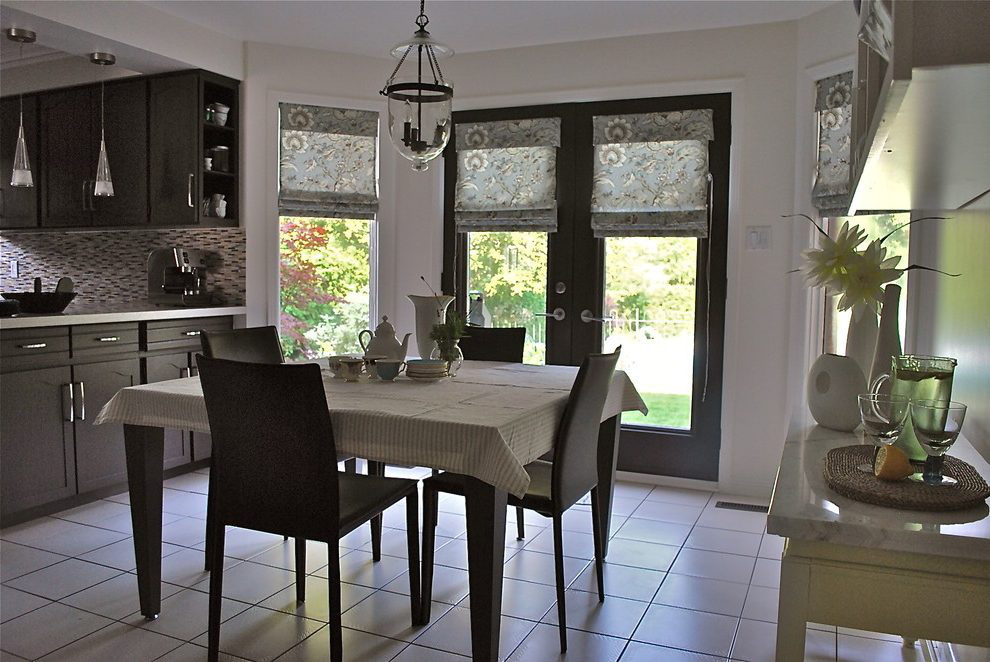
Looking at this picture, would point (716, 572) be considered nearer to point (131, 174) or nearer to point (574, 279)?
point (574, 279)

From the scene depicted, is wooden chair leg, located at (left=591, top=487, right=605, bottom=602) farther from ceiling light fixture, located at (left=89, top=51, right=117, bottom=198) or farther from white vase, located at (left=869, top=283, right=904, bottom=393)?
ceiling light fixture, located at (left=89, top=51, right=117, bottom=198)

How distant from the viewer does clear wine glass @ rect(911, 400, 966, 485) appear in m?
1.38

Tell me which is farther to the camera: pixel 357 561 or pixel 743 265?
pixel 743 265

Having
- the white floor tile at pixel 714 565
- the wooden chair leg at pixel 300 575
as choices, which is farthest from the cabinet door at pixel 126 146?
the white floor tile at pixel 714 565

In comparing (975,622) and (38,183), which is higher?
(38,183)

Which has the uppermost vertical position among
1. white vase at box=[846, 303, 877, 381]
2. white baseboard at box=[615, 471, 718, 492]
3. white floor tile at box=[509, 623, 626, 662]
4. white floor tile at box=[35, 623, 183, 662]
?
white vase at box=[846, 303, 877, 381]

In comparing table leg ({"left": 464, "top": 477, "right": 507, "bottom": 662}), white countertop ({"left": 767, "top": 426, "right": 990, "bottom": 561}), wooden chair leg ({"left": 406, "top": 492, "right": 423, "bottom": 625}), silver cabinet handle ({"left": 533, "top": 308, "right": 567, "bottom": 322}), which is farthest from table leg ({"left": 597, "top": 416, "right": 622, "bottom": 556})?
white countertop ({"left": 767, "top": 426, "right": 990, "bottom": 561})

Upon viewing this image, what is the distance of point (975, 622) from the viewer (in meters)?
1.16

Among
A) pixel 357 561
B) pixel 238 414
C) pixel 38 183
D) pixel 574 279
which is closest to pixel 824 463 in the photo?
pixel 238 414

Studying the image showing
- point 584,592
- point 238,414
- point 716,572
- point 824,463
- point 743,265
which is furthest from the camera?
point 743,265

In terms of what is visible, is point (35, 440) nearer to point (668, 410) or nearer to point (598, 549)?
point (598, 549)

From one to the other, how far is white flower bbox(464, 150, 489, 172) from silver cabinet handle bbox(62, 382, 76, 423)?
2552 millimetres

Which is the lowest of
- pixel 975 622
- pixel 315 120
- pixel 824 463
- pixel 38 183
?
pixel 975 622

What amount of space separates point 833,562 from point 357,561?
240cm
